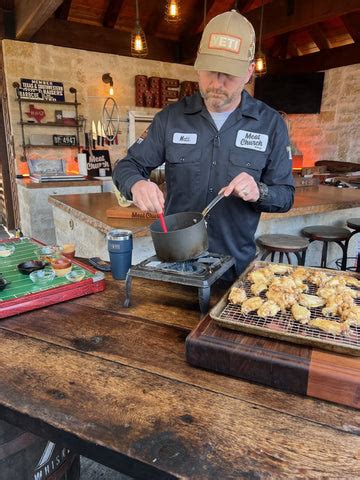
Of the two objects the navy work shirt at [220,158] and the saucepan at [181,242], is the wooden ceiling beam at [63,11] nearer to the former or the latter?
the navy work shirt at [220,158]

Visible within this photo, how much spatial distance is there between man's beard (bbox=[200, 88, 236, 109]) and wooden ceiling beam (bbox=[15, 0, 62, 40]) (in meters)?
3.04

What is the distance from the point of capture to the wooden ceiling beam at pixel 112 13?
5676mm

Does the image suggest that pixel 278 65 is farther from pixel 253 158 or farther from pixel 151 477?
pixel 151 477

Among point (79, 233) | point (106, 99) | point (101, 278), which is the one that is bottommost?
point (79, 233)

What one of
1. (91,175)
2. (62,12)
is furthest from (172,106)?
(62,12)

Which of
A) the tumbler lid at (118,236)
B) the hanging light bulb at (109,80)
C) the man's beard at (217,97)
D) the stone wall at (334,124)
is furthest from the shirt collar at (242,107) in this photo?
the stone wall at (334,124)

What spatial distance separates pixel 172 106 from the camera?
6.06 feet

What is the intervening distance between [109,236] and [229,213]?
24.5 inches

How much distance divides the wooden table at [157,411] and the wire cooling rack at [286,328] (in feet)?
0.43

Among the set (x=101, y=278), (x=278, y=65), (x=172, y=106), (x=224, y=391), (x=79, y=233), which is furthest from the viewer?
(x=278, y=65)

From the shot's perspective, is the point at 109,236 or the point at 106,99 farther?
the point at 106,99

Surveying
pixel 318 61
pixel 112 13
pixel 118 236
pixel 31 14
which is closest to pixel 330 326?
pixel 118 236

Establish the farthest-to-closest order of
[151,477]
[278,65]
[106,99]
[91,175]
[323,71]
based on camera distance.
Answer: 1. [278,65]
2. [323,71]
3. [106,99]
4. [91,175]
5. [151,477]

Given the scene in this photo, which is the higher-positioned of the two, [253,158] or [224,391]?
[253,158]
